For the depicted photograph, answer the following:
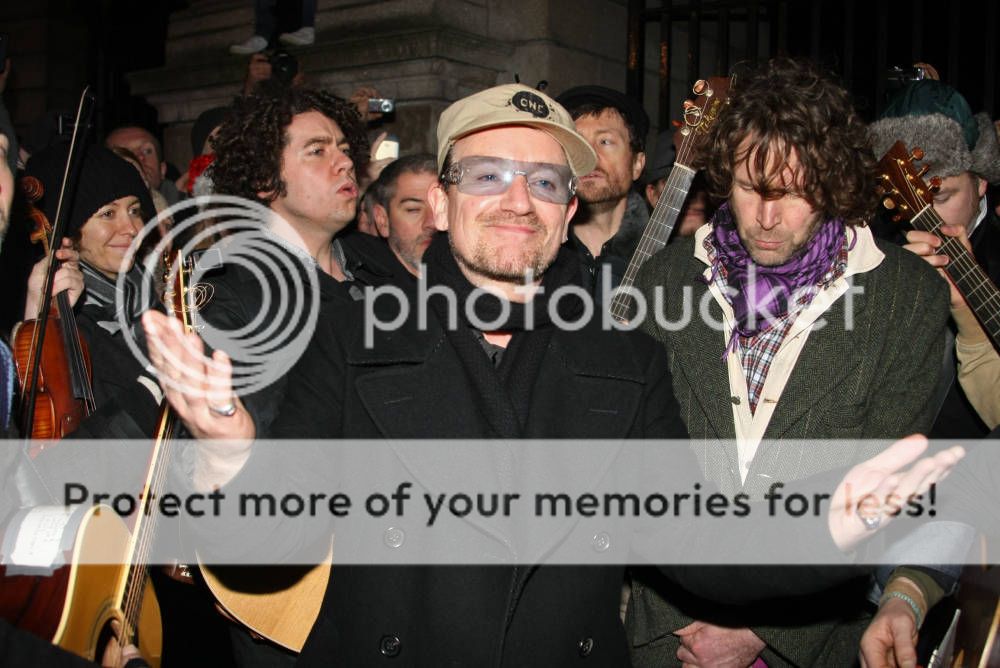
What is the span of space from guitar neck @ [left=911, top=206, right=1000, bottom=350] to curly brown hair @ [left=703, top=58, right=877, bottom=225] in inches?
16.5

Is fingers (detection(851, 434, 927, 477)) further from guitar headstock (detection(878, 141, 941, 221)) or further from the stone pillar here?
the stone pillar

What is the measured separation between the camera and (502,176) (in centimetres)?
281

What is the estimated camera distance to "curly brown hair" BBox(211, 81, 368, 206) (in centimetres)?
446

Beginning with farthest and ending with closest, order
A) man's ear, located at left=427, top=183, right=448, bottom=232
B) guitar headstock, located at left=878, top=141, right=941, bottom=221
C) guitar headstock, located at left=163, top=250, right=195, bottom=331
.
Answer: guitar headstock, located at left=878, top=141, right=941, bottom=221, man's ear, located at left=427, top=183, right=448, bottom=232, guitar headstock, located at left=163, top=250, right=195, bottom=331

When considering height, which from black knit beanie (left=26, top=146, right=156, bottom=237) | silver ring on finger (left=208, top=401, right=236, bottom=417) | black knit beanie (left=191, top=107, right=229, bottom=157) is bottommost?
silver ring on finger (left=208, top=401, right=236, bottom=417)

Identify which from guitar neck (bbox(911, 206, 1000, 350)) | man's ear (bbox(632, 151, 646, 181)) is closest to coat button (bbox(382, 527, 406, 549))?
guitar neck (bbox(911, 206, 1000, 350))

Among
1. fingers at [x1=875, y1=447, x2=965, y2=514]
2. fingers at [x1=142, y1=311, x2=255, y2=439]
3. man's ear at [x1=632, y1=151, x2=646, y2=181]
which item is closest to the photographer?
fingers at [x1=875, y1=447, x2=965, y2=514]

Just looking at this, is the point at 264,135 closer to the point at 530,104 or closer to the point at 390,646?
the point at 530,104

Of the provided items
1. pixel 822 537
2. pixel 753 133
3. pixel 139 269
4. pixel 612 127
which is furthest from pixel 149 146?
pixel 822 537

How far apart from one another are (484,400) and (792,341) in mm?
1100

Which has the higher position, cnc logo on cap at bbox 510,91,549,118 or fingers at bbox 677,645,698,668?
cnc logo on cap at bbox 510,91,549,118

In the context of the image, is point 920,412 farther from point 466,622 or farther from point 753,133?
point 466,622

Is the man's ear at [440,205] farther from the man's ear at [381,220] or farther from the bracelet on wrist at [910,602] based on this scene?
the man's ear at [381,220]

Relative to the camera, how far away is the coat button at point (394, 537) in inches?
95.6
